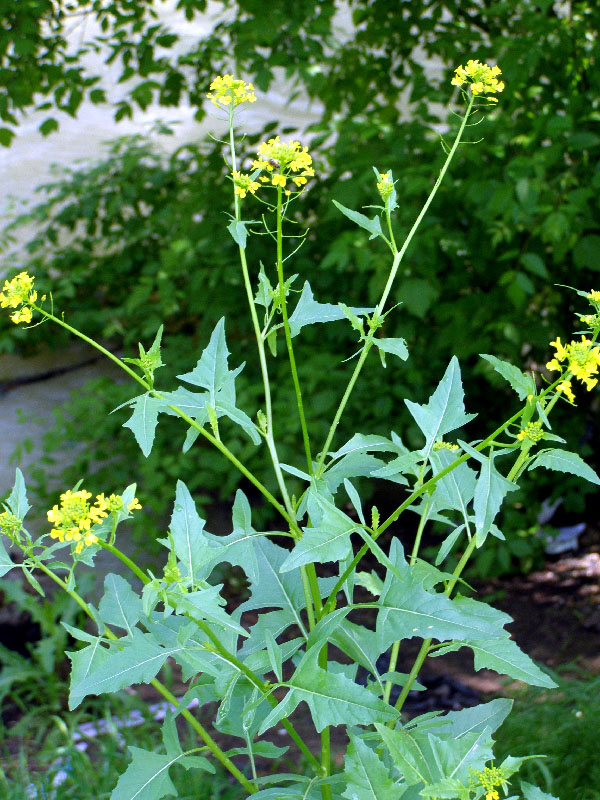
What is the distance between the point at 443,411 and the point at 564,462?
20 centimetres

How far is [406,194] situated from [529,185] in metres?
0.43

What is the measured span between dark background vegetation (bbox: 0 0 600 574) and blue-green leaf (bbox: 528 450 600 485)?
6.82ft

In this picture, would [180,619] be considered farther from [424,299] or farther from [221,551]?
[424,299]

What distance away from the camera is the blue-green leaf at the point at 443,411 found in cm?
121

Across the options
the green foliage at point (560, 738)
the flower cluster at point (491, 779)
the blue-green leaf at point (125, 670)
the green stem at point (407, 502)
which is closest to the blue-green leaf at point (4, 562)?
the blue-green leaf at point (125, 670)

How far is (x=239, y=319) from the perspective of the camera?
3.86m

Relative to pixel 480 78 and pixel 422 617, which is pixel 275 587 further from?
pixel 480 78

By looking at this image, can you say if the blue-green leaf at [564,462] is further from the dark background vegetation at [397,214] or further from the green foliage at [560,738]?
the dark background vegetation at [397,214]

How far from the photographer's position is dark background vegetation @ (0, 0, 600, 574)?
326 centimetres

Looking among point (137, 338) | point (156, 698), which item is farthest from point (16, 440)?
point (156, 698)

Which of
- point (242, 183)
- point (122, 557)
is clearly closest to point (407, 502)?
point (122, 557)

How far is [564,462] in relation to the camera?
1.10 meters

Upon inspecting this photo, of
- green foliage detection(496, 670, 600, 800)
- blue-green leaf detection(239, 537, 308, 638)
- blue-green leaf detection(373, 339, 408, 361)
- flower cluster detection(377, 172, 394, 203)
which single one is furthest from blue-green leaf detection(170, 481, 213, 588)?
green foliage detection(496, 670, 600, 800)

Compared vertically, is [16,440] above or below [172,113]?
below
